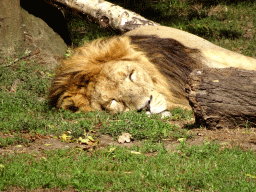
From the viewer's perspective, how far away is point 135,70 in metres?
5.22

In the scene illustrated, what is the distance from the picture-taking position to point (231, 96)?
13.6ft

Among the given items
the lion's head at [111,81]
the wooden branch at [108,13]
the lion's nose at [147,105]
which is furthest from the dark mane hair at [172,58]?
the wooden branch at [108,13]

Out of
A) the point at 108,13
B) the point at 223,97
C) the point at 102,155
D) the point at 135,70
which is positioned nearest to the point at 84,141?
the point at 102,155

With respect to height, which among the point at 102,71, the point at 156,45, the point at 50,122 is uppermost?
the point at 156,45

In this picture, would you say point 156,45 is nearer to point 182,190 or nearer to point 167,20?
point 182,190

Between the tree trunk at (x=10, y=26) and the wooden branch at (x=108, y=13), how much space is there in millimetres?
654

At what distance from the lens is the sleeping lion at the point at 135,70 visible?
16.9 feet

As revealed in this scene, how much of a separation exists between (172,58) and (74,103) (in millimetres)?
1657

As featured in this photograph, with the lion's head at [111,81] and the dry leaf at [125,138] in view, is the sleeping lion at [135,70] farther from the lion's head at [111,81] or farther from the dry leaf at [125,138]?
the dry leaf at [125,138]

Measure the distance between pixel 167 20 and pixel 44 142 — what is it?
22.7ft

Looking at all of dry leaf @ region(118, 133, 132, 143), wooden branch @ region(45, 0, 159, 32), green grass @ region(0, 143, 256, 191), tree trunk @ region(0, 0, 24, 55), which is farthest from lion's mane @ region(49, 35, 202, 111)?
green grass @ region(0, 143, 256, 191)

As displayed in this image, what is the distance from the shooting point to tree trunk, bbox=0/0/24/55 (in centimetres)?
658

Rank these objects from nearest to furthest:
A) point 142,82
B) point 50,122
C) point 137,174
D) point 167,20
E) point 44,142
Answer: point 137,174, point 44,142, point 50,122, point 142,82, point 167,20

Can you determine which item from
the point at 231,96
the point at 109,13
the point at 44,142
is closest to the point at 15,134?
the point at 44,142
